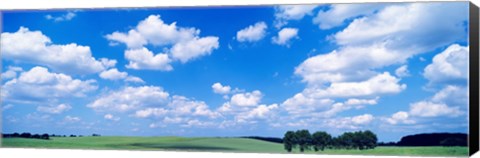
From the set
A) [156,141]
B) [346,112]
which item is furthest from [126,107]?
[346,112]

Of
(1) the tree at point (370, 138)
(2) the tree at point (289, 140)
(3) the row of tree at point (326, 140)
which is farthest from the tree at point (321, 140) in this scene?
(1) the tree at point (370, 138)

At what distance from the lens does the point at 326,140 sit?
9.60 metres

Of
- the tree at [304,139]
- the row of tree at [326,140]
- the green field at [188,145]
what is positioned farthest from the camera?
the tree at [304,139]

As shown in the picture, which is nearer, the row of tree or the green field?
the green field

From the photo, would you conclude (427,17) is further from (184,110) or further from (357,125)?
(184,110)

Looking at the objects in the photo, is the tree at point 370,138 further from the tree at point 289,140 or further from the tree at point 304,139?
the tree at point 289,140

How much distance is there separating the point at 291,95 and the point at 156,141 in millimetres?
1798

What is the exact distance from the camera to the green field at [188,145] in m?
9.38

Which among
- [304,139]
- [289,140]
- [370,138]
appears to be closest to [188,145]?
[289,140]

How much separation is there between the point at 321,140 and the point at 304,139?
0.67 ft

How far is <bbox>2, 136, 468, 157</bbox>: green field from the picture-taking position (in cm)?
938

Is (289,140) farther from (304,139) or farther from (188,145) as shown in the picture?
(188,145)

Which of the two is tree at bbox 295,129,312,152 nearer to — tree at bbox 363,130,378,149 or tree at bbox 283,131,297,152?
tree at bbox 283,131,297,152

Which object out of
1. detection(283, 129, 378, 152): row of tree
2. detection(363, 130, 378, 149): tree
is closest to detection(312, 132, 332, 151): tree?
detection(283, 129, 378, 152): row of tree
